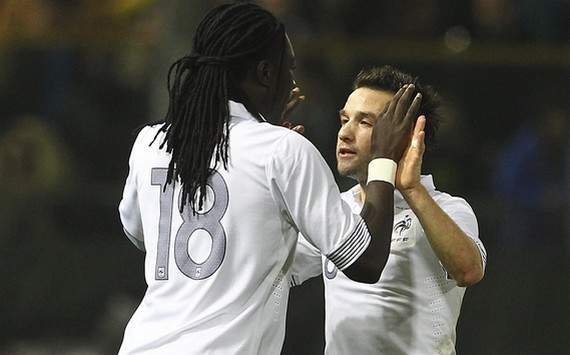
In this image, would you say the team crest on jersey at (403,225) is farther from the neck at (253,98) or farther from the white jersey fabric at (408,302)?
the neck at (253,98)

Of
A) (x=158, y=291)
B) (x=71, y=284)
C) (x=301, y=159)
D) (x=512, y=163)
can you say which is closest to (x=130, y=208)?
(x=158, y=291)

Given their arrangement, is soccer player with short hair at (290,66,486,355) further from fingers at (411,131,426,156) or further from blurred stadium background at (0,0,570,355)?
blurred stadium background at (0,0,570,355)

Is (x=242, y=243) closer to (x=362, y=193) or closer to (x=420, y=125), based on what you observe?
(x=420, y=125)

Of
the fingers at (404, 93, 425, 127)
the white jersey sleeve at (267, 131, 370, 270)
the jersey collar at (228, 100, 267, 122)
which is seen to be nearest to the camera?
the white jersey sleeve at (267, 131, 370, 270)

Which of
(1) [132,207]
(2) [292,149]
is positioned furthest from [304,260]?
(2) [292,149]

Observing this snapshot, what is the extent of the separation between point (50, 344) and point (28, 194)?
78cm

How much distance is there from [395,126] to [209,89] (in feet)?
1.62

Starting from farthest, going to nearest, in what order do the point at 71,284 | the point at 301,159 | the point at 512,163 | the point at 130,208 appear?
the point at 512,163 → the point at 71,284 → the point at 130,208 → the point at 301,159

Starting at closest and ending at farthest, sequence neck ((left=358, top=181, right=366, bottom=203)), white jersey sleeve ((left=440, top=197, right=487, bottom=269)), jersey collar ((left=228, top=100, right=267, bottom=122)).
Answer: jersey collar ((left=228, top=100, right=267, bottom=122))
white jersey sleeve ((left=440, top=197, right=487, bottom=269))
neck ((left=358, top=181, right=366, bottom=203))

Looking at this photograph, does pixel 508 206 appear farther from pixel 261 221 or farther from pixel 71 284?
pixel 261 221

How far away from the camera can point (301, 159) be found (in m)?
3.01

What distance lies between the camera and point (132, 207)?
3.41m

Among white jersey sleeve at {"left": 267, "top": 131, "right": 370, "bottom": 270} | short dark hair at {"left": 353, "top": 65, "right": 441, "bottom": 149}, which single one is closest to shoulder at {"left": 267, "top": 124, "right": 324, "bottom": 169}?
white jersey sleeve at {"left": 267, "top": 131, "right": 370, "bottom": 270}

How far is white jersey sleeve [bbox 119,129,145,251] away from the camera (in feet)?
10.9
